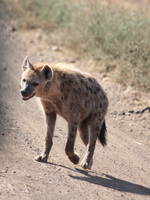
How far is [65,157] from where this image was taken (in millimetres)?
5609

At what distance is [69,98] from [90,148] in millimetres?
777

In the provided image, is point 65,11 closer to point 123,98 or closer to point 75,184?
point 123,98

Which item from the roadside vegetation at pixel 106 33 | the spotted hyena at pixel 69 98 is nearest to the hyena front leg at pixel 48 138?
the spotted hyena at pixel 69 98

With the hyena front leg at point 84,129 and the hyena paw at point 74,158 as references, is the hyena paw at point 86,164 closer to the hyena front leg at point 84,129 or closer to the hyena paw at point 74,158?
the hyena paw at point 74,158

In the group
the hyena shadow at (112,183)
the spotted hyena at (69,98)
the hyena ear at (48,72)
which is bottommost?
the hyena shadow at (112,183)

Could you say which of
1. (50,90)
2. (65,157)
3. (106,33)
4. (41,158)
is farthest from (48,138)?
(106,33)

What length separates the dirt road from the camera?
4395 mm

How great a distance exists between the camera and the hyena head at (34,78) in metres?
4.94

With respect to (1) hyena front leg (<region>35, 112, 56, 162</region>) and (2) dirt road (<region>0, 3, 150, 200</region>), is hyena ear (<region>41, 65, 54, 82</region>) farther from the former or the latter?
(2) dirt road (<region>0, 3, 150, 200</region>)

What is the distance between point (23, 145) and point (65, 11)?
836 centimetres

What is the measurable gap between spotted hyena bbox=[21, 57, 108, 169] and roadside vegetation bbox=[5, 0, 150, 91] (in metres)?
3.09

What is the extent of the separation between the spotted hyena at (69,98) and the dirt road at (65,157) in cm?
31

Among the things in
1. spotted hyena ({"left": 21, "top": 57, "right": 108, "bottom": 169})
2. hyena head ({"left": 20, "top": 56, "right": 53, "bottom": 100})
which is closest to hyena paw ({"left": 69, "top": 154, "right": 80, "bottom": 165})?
spotted hyena ({"left": 21, "top": 57, "right": 108, "bottom": 169})

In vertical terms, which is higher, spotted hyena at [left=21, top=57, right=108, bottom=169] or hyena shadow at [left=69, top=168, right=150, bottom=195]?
spotted hyena at [left=21, top=57, right=108, bottom=169]
